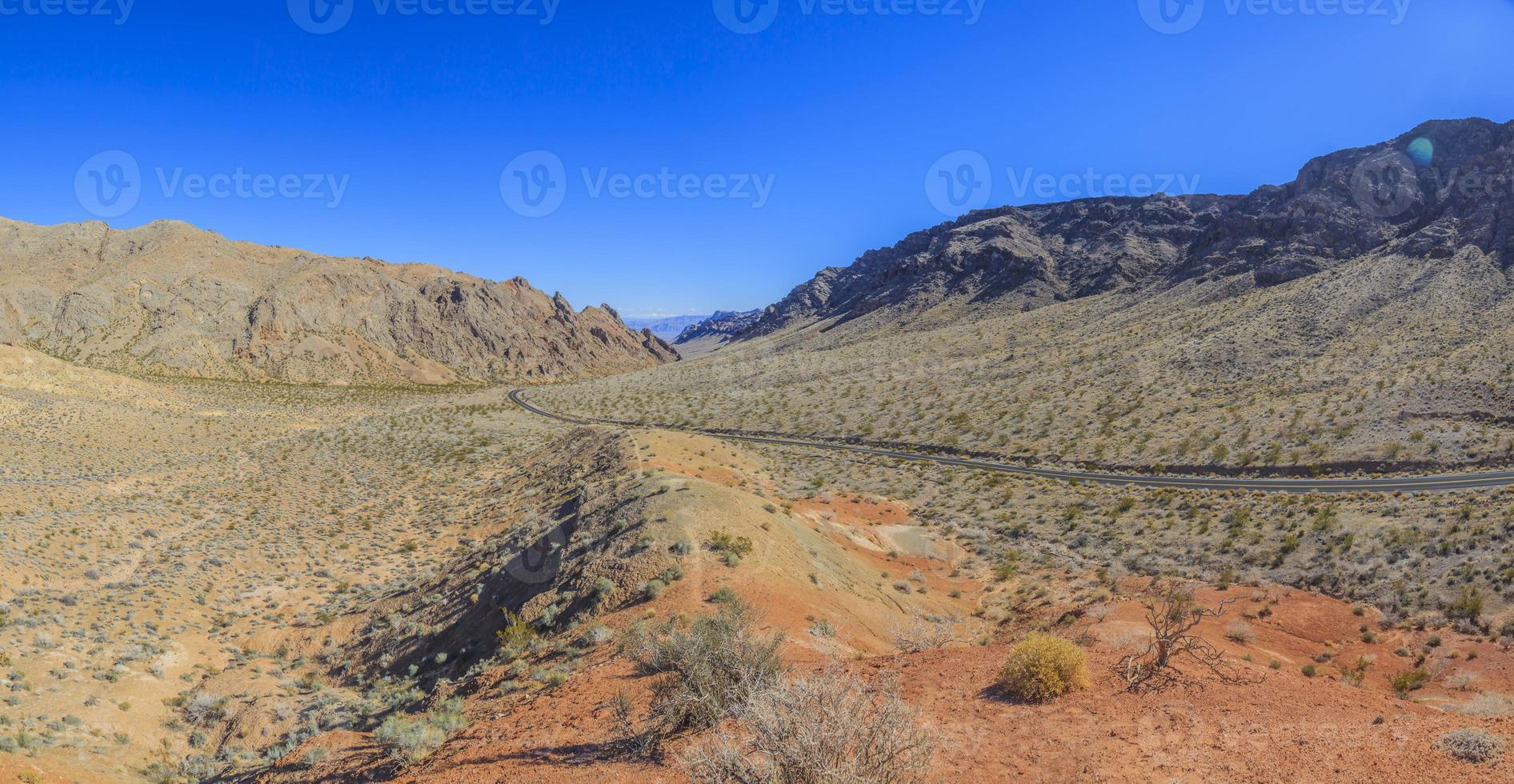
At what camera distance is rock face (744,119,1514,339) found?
75.4 metres

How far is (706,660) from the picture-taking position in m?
8.05

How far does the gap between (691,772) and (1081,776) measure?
14.3 feet

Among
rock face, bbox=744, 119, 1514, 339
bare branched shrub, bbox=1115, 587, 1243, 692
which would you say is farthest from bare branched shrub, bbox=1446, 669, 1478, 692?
rock face, bbox=744, 119, 1514, 339

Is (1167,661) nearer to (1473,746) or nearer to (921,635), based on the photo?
(1473,746)

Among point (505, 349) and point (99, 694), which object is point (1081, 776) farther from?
point (505, 349)

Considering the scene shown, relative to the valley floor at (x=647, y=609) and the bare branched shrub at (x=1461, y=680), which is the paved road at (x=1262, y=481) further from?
the bare branched shrub at (x=1461, y=680)

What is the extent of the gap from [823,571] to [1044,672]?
9.05 meters

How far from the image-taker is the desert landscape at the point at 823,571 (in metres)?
7.68

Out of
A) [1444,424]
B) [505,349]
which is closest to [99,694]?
[1444,424]

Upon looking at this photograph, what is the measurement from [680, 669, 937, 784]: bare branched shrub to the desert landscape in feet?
0.14

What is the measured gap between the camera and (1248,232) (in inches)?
3760

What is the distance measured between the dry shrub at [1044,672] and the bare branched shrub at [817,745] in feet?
11.5

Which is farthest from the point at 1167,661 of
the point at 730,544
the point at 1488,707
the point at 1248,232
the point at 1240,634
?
the point at 1248,232

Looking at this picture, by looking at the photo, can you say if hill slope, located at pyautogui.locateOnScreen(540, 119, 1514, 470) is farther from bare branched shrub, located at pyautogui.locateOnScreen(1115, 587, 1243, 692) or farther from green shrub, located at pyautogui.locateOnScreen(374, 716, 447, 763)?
green shrub, located at pyautogui.locateOnScreen(374, 716, 447, 763)
